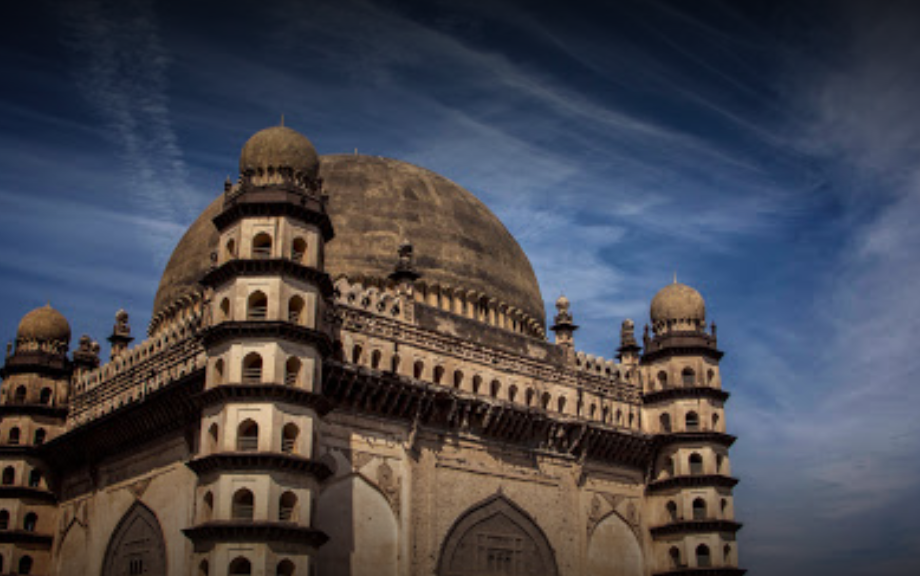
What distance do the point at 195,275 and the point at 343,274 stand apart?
5286 millimetres

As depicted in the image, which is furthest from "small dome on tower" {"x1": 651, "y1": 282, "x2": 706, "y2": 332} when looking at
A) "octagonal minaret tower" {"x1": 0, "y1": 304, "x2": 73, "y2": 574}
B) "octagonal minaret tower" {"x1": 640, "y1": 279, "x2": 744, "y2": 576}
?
"octagonal minaret tower" {"x1": 0, "y1": 304, "x2": 73, "y2": 574}

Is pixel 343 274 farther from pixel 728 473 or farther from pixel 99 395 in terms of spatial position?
pixel 728 473

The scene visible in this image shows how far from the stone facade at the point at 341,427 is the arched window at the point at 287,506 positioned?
50 mm

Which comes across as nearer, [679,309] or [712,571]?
[712,571]

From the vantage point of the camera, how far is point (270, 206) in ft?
80.2

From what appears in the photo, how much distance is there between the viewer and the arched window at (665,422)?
3297cm

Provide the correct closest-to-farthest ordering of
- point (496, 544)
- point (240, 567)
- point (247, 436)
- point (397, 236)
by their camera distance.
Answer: point (240, 567)
point (247, 436)
point (496, 544)
point (397, 236)

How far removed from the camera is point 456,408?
27.9 metres

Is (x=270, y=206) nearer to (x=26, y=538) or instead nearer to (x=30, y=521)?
(x=26, y=538)

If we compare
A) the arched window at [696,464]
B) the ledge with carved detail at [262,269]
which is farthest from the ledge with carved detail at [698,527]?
the ledge with carved detail at [262,269]

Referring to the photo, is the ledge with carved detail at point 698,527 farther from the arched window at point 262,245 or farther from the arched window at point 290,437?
the arched window at point 262,245

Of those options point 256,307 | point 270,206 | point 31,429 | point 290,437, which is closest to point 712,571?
point 290,437

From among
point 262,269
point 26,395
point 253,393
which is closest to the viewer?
point 253,393

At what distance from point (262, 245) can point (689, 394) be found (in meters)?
15.1
